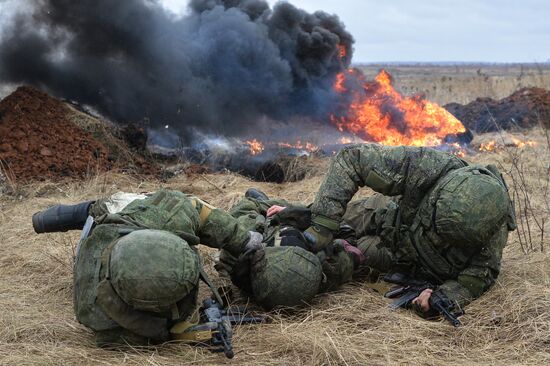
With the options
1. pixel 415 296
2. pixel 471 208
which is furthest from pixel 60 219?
pixel 471 208

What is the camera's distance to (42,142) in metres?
7.97

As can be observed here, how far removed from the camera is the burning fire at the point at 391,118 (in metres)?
11.2

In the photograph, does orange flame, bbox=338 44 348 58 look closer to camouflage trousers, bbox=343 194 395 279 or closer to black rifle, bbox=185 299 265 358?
camouflage trousers, bbox=343 194 395 279

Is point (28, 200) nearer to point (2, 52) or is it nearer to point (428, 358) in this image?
point (2, 52)

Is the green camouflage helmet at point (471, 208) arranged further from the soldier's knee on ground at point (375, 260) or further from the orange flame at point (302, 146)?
the orange flame at point (302, 146)

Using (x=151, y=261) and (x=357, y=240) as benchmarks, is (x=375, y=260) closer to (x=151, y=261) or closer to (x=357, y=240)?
(x=357, y=240)

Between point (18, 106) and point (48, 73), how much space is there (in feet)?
6.88

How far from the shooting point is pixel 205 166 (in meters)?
8.73

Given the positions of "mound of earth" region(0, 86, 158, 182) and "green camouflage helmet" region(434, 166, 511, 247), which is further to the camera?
"mound of earth" region(0, 86, 158, 182)

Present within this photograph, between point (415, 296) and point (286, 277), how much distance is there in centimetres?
94

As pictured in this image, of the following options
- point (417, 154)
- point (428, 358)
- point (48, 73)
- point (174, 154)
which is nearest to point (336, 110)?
point (174, 154)

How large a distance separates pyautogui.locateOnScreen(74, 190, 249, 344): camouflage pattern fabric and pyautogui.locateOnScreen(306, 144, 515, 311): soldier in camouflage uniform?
738 mm

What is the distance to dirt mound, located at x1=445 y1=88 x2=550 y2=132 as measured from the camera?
13836 mm

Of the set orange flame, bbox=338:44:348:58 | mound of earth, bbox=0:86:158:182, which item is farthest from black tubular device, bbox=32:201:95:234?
orange flame, bbox=338:44:348:58
